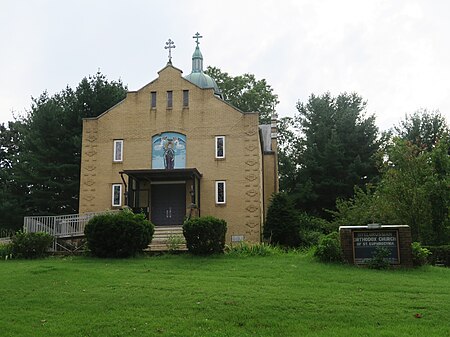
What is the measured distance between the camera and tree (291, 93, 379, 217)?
3947cm

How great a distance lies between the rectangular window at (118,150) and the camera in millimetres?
28297

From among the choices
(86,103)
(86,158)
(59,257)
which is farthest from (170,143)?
(86,103)

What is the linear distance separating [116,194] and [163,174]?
9.90 ft

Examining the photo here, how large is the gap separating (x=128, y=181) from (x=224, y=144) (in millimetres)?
5309

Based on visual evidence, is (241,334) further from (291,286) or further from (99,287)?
(99,287)

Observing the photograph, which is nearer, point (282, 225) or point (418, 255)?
point (418, 255)

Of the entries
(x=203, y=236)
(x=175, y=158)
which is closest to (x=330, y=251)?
(x=203, y=236)

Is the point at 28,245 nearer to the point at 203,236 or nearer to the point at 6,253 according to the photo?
the point at 6,253

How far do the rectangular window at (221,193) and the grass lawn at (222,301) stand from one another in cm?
1052

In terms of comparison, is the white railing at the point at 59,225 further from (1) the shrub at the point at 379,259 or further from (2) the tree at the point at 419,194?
(2) the tree at the point at 419,194

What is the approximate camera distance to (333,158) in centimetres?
3972

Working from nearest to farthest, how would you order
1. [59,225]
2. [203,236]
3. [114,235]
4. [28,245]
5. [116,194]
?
[114,235], [203,236], [28,245], [59,225], [116,194]

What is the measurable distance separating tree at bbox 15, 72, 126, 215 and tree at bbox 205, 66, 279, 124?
12.8 m

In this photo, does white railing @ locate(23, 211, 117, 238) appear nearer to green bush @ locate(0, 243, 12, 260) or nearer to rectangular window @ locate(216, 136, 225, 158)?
green bush @ locate(0, 243, 12, 260)
